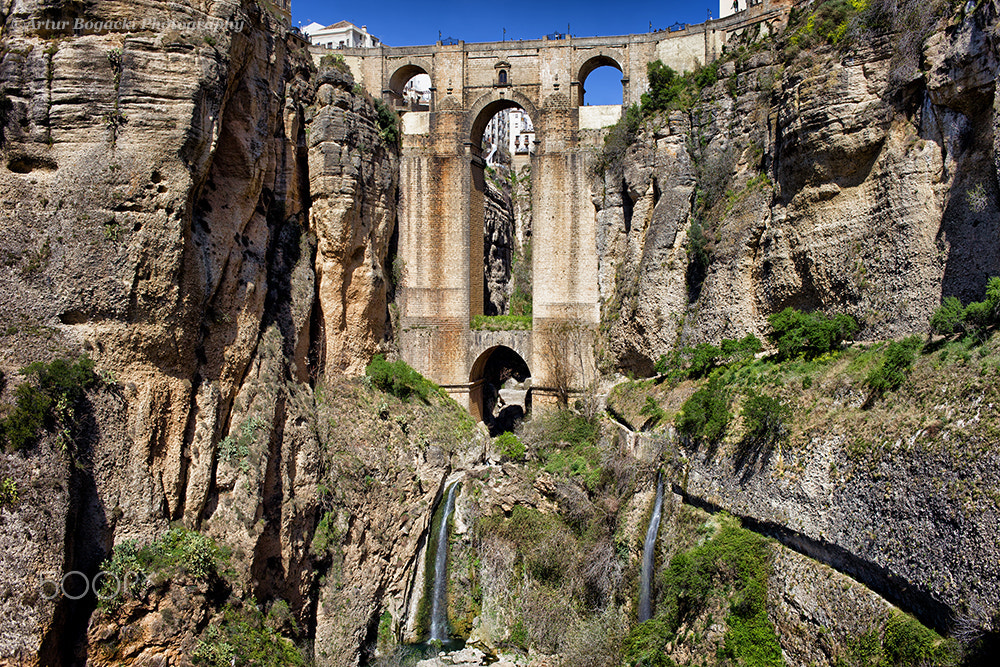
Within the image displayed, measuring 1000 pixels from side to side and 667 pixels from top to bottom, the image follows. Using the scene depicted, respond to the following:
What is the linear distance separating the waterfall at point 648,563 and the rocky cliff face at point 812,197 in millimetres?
5186

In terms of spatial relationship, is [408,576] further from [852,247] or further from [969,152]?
[969,152]

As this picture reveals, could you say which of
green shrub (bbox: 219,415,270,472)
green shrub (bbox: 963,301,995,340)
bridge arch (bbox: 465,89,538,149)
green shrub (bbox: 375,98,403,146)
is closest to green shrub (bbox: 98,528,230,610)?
green shrub (bbox: 219,415,270,472)

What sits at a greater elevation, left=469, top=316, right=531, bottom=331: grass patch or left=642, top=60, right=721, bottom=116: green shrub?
left=642, top=60, right=721, bottom=116: green shrub

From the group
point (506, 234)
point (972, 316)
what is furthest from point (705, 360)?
point (506, 234)

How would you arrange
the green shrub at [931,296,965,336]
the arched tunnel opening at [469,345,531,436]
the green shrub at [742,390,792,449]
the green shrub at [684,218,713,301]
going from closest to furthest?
1. the green shrub at [931,296,965,336]
2. the green shrub at [742,390,792,449]
3. the green shrub at [684,218,713,301]
4. the arched tunnel opening at [469,345,531,436]

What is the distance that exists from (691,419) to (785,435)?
8.65 feet

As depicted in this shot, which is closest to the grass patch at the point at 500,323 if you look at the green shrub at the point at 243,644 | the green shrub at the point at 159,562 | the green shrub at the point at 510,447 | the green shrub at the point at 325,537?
the green shrub at the point at 510,447

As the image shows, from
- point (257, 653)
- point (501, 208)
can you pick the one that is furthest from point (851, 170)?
point (501, 208)

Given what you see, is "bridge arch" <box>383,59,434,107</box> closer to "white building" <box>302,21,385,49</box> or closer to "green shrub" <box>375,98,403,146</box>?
"green shrub" <box>375,98,403,146</box>

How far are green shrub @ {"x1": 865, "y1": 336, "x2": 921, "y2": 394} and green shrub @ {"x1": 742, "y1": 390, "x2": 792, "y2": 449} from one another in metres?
1.53

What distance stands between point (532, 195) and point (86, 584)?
16689 millimetres

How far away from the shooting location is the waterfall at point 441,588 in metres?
15.7

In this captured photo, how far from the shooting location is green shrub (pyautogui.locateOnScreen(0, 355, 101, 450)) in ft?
31.0

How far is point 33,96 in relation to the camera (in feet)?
36.1
